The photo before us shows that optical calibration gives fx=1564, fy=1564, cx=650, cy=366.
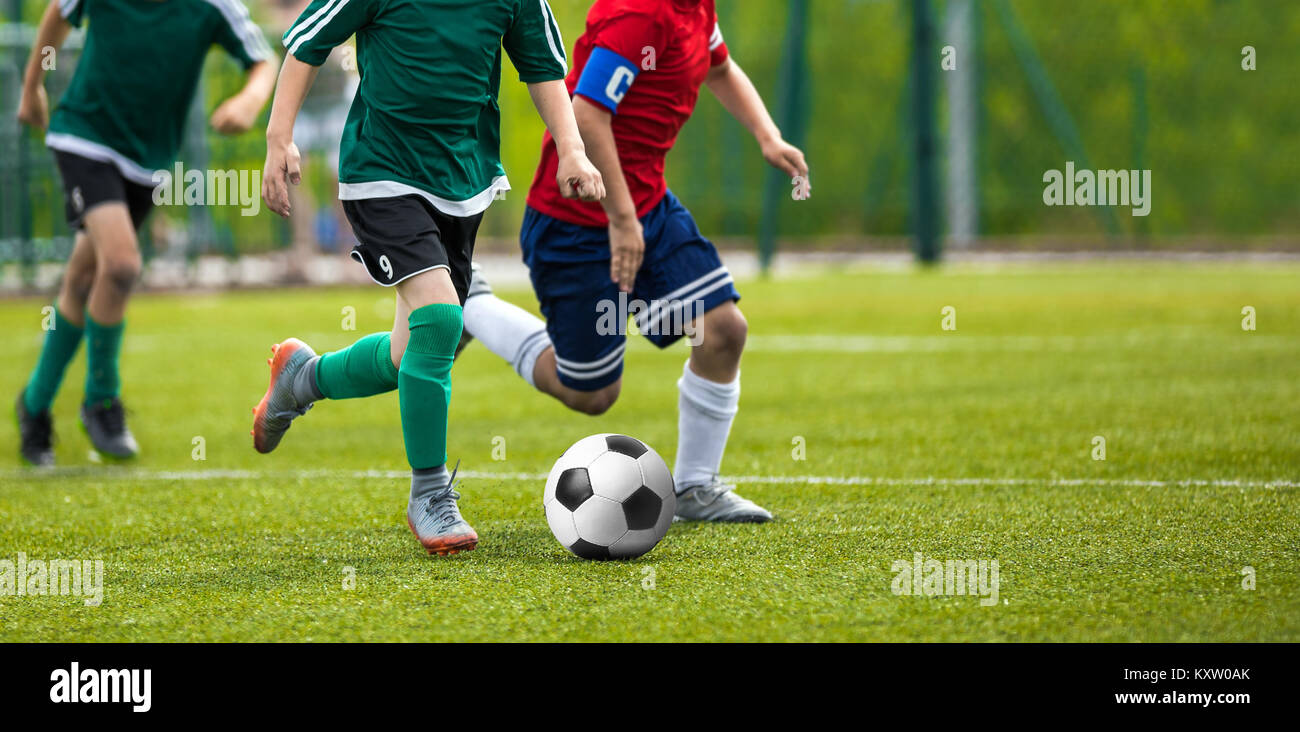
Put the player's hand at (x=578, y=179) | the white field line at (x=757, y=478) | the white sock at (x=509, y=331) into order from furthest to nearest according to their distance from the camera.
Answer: the white sock at (x=509, y=331)
the white field line at (x=757, y=478)
the player's hand at (x=578, y=179)

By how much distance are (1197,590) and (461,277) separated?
1.99 m

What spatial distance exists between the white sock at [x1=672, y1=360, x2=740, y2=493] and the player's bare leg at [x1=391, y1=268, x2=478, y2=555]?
0.78 meters

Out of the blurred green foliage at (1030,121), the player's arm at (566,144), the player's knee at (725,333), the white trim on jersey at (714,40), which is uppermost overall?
the blurred green foliage at (1030,121)

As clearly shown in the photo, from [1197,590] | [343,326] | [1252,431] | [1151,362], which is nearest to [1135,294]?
[1151,362]

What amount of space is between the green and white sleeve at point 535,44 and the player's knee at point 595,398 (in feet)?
3.47

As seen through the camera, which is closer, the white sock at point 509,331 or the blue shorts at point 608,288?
the blue shorts at point 608,288

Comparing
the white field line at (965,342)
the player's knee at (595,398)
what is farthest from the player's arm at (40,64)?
the white field line at (965,342)

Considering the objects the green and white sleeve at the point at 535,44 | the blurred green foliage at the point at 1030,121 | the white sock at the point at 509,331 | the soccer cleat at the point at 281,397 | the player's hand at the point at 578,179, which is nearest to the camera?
the player's hand at the point at 578,179

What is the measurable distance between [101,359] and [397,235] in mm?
2283

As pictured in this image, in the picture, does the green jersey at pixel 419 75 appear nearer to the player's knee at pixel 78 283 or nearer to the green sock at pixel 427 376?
the green sock at pixel 427 376

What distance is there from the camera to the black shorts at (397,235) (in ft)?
12.6

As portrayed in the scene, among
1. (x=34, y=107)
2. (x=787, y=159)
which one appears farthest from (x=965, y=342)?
(x=34, y=107)

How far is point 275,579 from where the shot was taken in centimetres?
360

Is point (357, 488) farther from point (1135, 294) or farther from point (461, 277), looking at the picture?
point (1135, 294)
